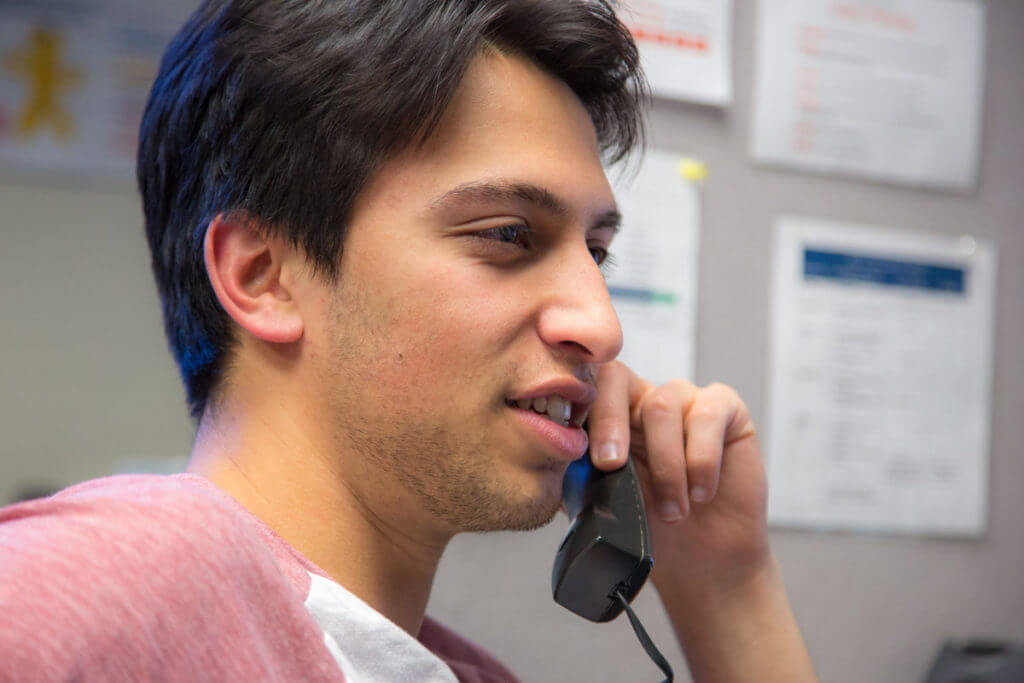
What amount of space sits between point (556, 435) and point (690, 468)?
0.64 ft

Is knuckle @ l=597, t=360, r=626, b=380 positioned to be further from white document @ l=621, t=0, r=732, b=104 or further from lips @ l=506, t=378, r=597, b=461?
white document @ l=621, t=0, r=732, b=104

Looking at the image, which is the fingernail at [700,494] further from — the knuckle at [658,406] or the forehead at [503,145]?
the forehead at [503,145]

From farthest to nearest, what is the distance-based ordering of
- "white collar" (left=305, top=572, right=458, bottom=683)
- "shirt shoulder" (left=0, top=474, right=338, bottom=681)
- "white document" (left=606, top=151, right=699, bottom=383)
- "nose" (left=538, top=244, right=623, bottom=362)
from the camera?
"white document" (left=606, top=151, right=699, bottom=383), "nose" (left=538, top=244, right=623, bottom=362), "white collar" (left=305, top=572, right=458, bottom=683), "shirt shoulder" (left=0, top=474, right=338, bottom=681)

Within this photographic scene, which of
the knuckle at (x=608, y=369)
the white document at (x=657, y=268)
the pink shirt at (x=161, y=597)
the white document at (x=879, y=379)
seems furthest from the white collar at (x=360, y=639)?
the white document at (x=879, y=379)

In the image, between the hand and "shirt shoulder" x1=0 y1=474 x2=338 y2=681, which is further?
the hand

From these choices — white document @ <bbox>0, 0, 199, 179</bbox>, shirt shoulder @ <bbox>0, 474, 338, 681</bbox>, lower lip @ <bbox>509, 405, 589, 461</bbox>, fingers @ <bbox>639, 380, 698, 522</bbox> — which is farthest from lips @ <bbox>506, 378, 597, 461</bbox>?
white document @ <bbox>0, 0, 199, 179</bbox>

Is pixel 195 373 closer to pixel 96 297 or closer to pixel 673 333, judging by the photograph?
pixel 673 333

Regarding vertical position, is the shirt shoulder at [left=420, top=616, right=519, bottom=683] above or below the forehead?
below

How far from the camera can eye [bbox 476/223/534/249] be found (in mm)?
676

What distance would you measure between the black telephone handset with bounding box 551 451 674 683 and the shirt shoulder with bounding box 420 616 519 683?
134 mm

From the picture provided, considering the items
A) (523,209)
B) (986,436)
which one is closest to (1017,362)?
(986,436)

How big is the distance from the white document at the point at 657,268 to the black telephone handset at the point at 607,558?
0.32 m

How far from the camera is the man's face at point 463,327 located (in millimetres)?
655

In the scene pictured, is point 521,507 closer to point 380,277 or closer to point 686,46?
point 380,277
